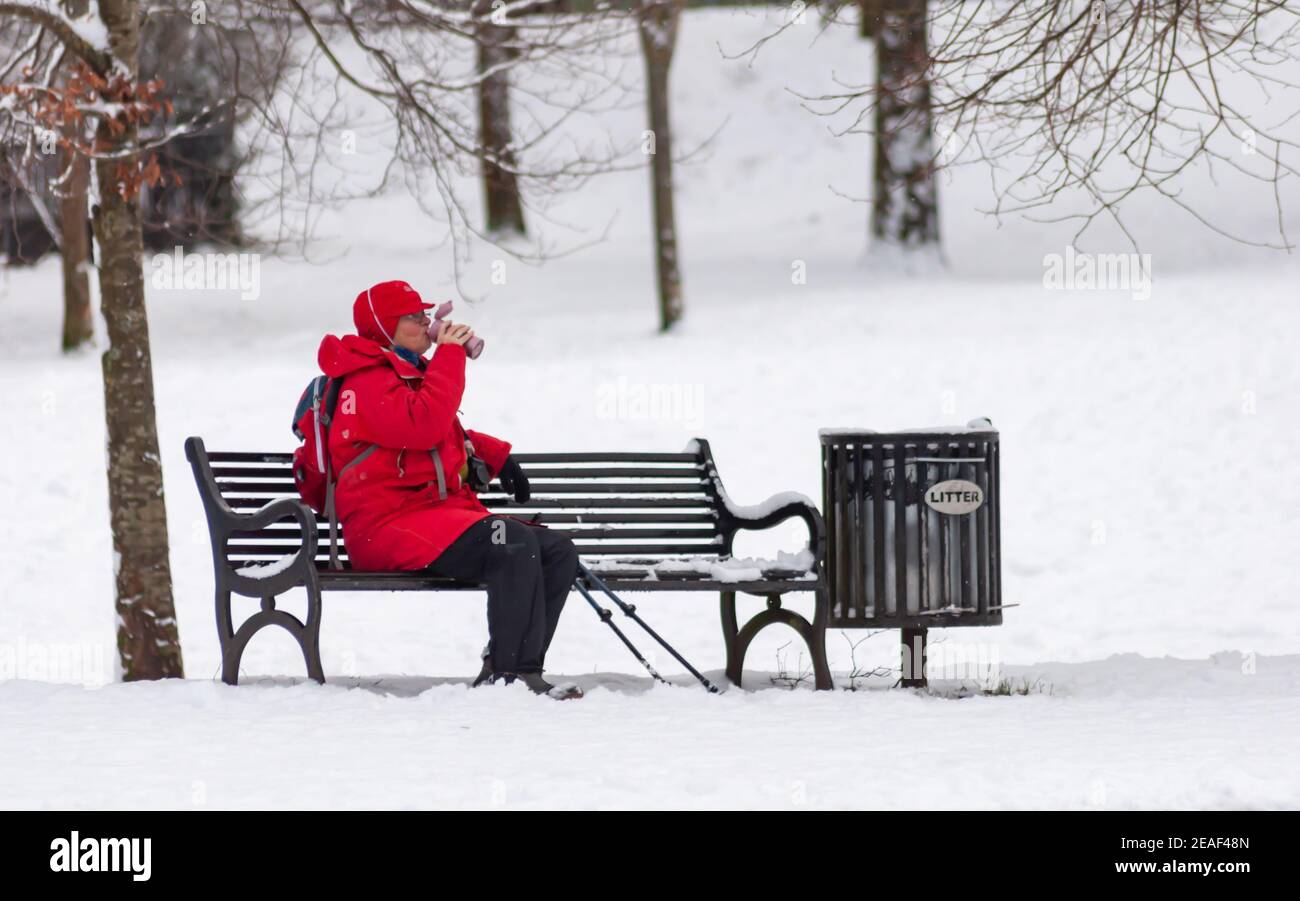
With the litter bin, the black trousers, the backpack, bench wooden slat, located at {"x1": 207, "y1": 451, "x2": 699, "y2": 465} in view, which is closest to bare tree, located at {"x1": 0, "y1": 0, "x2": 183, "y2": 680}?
bench wooden slat, located at {"x1": 207, "y1": 451, "x2": 699, "y2": 465}

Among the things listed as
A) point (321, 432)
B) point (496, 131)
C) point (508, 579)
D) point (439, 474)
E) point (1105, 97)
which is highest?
point (496, 131)

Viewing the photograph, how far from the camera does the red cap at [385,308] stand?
633cm

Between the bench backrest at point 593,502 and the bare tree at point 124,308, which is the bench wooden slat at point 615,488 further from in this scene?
the bare tree at point 124,308

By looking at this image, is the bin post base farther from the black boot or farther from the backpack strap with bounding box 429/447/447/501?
the backpack strap with bounding box 429/447/447/501

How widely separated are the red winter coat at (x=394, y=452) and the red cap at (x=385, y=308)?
0.07 meters

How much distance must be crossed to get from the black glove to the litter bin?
3.70 feet

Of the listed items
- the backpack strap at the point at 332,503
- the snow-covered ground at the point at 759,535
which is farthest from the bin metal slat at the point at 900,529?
the backpack strap at the point at 332,503

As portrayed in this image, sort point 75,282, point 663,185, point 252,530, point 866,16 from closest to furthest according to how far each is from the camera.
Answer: point 252,530 < point 866,16 < point 663,185 < point 75,282

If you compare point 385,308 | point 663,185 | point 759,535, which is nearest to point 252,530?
point 385,308

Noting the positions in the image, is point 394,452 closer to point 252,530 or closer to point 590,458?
point 252,530

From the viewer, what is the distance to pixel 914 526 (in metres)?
6.67

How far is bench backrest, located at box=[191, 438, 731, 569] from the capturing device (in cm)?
675

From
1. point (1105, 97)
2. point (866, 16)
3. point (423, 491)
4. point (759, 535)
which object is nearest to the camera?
point (423, 491)

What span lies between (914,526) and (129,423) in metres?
3.13
